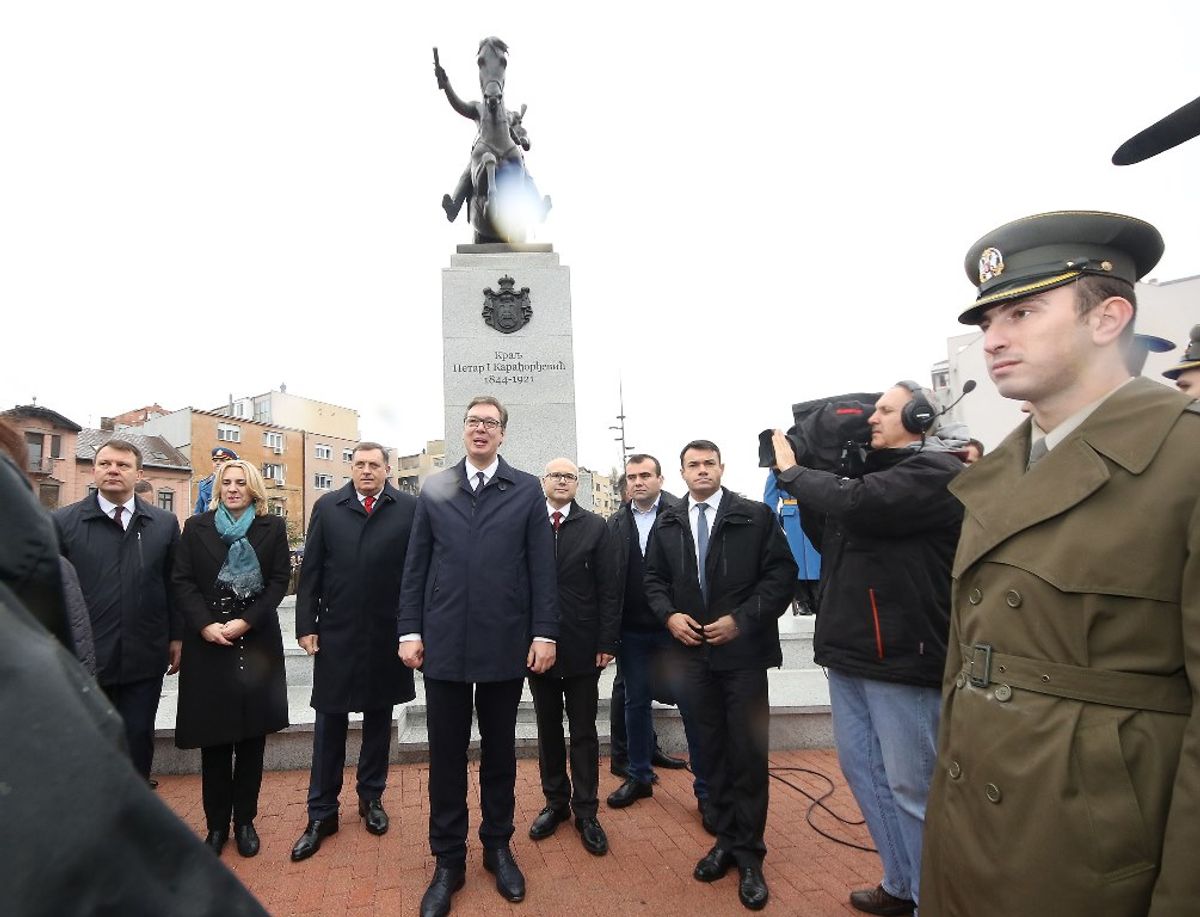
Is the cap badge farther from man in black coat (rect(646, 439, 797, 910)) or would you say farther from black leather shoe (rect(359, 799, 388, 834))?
black leather shoe (rect(359, 799, 388, 834))

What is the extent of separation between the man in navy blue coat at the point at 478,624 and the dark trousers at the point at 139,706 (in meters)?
1.68

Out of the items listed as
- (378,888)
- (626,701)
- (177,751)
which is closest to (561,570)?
(626,701)

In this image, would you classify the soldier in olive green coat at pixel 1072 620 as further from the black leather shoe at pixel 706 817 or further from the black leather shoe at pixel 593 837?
the black leather shoe at pixel 593 837

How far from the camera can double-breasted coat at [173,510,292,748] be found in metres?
3.78

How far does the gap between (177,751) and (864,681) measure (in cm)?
483

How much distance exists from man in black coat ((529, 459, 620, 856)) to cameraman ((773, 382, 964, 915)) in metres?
1.51

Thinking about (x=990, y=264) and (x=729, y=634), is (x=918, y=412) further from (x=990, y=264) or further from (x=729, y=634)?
(x=729, y=634)

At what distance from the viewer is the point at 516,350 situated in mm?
7047

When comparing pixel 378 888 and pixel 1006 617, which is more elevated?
pixel 1006 617

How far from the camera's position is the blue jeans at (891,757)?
9.05ft

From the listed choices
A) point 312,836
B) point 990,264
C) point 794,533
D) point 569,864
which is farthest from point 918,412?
point 794,533

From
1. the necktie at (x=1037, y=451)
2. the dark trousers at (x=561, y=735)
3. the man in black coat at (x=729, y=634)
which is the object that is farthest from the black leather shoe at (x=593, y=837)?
the necktie at (x=1037, y=451)

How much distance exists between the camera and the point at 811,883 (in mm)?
3387

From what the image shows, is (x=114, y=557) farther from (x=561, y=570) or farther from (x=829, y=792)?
(x=829, y=792)
